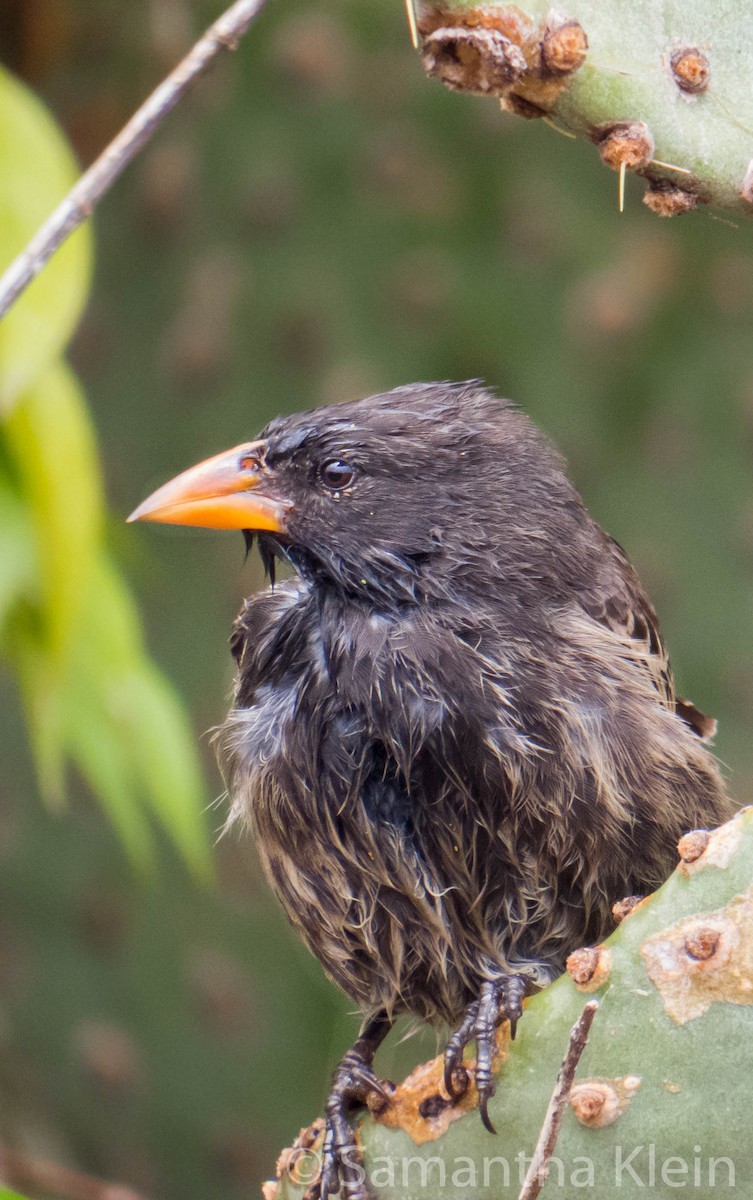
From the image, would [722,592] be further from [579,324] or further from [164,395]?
[164,395]

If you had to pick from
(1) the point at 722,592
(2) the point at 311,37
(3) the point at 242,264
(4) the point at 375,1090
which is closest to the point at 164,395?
(3) the point at 242,264

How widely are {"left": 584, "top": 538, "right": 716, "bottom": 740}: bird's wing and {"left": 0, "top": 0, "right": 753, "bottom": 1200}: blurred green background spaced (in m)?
1.13

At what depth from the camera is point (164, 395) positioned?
3564 millimetres

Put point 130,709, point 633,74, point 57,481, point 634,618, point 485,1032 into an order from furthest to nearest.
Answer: point 130,709, point 57,481, point 634,618, point 485,1032, point 633,74

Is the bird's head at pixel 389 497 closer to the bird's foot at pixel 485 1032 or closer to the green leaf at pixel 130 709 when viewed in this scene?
the bird's foot at pixel 485 1032

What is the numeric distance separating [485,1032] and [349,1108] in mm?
333

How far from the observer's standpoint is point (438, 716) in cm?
183

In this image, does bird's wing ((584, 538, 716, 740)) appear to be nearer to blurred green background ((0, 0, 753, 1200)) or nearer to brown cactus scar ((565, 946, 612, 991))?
brown cactus scar ((565, 946, 612, 991))

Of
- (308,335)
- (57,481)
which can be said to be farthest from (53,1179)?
(308,335)

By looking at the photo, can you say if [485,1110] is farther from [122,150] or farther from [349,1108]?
[122,150]

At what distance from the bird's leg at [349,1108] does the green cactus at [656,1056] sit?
0.19 metres

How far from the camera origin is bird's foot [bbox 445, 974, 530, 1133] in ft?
4.99

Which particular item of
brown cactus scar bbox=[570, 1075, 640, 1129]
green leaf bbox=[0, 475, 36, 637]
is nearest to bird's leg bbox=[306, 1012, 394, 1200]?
brown cactus scar bbox=[570, 1075, 640, 1129]

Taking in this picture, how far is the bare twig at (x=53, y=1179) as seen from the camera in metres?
2.95
